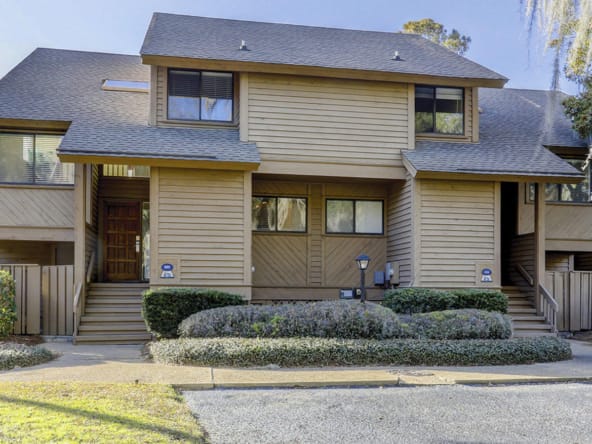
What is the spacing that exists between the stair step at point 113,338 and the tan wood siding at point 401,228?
5.76 meters

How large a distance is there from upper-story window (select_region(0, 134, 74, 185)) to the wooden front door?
2000 millimetres

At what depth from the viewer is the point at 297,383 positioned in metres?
7.59

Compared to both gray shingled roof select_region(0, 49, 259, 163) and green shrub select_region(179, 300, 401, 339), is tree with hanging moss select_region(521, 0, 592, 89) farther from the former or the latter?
gray shingled roof select_region(0, 49, 259, 163)

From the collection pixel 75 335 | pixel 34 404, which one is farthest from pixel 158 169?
pixel 34 404

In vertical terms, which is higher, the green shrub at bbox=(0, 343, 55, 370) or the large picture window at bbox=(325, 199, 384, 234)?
the large picture window at bbox=(325, 199, 384, 234)

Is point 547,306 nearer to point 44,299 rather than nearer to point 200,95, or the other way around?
point 200,95

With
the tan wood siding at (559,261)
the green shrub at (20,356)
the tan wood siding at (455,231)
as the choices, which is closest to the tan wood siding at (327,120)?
the tan wood siding at (455,231)

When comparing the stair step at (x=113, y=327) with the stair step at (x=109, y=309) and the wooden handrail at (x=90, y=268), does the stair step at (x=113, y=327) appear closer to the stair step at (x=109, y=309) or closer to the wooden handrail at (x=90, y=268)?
the stair step at (x=109, y=309)

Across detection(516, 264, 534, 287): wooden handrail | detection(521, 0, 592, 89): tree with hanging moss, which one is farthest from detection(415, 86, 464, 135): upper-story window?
detection(521, 0, 592, 89): tree with hanging moss

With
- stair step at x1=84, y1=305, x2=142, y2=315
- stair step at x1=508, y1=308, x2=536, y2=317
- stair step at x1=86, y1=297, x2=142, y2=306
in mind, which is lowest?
stair step at x1=508, y1=308, x2=536, y2=317

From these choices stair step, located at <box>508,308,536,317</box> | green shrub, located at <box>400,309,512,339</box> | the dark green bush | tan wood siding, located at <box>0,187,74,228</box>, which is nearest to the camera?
green shrub, located at <box>400,309,512,339</box>

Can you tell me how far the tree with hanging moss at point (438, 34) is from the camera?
108 ft

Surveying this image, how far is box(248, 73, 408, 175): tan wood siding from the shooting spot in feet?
44.7

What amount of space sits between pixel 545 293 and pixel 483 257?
5.68 ft
